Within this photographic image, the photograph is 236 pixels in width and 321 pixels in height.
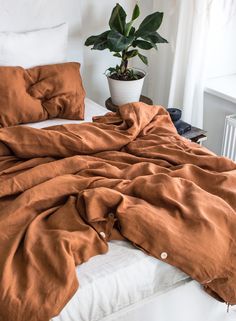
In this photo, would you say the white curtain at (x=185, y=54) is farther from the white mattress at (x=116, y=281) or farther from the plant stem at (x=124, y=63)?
the white mattress at (x=116, y=281)

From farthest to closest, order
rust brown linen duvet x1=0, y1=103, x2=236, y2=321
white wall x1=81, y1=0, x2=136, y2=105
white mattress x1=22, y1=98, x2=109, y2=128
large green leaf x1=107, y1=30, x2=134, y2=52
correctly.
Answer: white wall x1=81, y1=0, x2=136, y2=105 → large green leaf x1=107, y1=30, x2=134, y2=52 → white mattress x1=22, y1=98, x2=109, y2=128 → rust brown linen duvet x1=0, y1=103, x2=236, y2=321

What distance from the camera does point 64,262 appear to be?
43.3 inches

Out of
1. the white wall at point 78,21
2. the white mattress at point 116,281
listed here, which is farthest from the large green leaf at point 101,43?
the white mattress at point 116,281

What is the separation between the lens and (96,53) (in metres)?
2.67

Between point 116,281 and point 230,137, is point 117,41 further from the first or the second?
point 116,281

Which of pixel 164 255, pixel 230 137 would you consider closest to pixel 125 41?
pixel 230 137

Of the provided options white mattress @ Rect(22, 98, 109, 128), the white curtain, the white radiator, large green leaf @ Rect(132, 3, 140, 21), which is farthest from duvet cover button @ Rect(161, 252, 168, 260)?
large green leaf @ Rect(132, 3, 140, 21)

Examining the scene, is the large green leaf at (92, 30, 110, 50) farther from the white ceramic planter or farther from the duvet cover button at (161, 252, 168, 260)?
the duvet cover button at (161, 252, 168, 260)

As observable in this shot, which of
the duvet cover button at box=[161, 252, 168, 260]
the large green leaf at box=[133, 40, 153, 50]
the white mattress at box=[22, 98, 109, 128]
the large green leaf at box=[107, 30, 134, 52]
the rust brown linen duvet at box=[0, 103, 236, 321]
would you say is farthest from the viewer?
the large green leaf at box=[133, 40, 153, 50]

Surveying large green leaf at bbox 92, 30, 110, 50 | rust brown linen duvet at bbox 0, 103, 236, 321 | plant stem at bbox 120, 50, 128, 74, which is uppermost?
large green leaf at bbox 92, 30, 110, 50

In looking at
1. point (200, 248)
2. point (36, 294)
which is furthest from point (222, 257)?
point (36, 294)

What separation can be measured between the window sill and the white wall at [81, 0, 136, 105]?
0.65m

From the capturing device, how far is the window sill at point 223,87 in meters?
2.36

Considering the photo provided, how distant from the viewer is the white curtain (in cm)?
231
